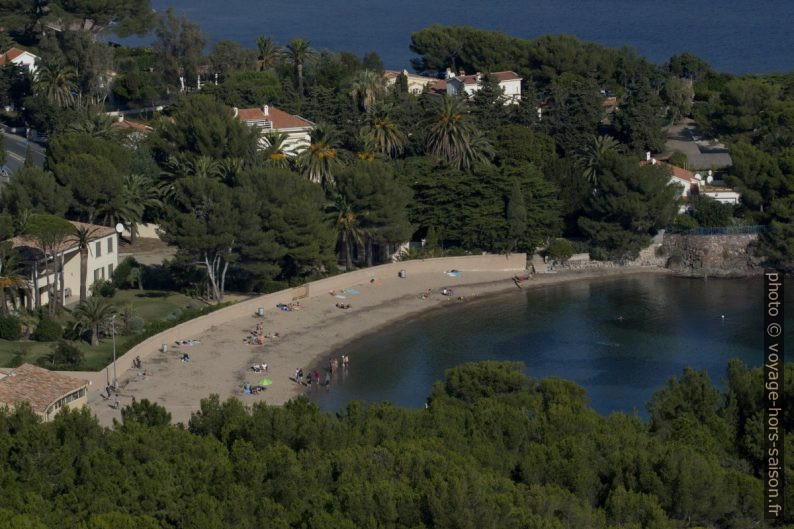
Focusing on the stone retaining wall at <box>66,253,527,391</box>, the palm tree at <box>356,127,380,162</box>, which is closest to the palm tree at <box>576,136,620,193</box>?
the stone retaining wall at <box>66,253,527,391</box>

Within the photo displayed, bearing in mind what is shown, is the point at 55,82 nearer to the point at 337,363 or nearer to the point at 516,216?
the point at 516,216

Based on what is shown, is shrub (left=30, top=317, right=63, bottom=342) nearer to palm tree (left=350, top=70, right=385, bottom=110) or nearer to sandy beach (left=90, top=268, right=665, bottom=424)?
sandy beach (left=90, top=268, right=665, bottom=424)

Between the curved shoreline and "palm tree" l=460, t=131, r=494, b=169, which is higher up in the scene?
"palm tree" l=460, t=131, r=494, b=169

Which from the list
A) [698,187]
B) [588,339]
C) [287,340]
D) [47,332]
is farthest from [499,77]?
[47,332]

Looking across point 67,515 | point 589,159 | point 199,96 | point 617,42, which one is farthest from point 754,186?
point 617,42

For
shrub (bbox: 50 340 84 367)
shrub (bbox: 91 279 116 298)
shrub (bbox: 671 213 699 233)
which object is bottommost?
shrub (bbox: 50 340 84 367)

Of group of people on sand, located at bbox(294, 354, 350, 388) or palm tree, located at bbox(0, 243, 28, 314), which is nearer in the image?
group of people on sand, located at bbox(294, 354, 350, 388)

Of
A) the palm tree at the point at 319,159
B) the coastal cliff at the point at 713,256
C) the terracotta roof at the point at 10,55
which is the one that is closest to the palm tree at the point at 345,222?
the palm tree at the point at 319,159
